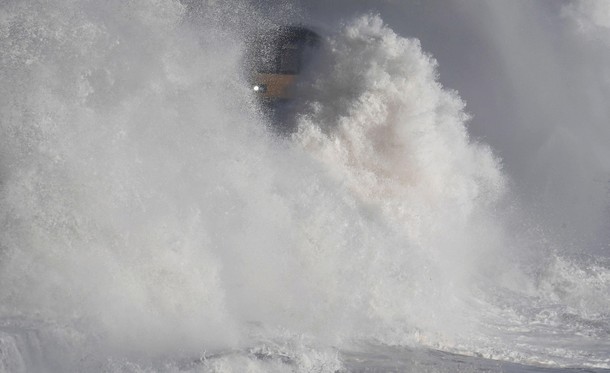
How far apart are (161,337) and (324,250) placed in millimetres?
3961

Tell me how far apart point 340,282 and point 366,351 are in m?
1.92

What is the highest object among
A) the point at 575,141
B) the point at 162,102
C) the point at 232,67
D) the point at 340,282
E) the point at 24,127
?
the point at 575,141

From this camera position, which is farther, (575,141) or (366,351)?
(575,141)

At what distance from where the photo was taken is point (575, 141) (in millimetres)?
28250

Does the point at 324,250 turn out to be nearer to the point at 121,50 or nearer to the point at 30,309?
the point at 121,50

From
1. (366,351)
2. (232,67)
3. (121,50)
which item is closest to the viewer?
(366,351)

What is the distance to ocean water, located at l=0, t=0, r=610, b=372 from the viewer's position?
327 inches

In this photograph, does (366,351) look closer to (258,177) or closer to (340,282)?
(340,282)

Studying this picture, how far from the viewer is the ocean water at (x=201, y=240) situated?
8.30 meters

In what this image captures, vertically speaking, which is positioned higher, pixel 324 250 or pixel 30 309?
pixel 324 250

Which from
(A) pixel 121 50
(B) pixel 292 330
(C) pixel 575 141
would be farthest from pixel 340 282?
(C) pixel 575 141

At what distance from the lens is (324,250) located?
11742 millimetres

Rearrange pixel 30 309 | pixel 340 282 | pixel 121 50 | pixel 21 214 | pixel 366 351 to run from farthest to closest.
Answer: pixel 340 282 < pixel 121 50 < pixel 366 351 < pixel 21 214 < pixel 30 309

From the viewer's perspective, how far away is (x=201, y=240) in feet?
32.3
